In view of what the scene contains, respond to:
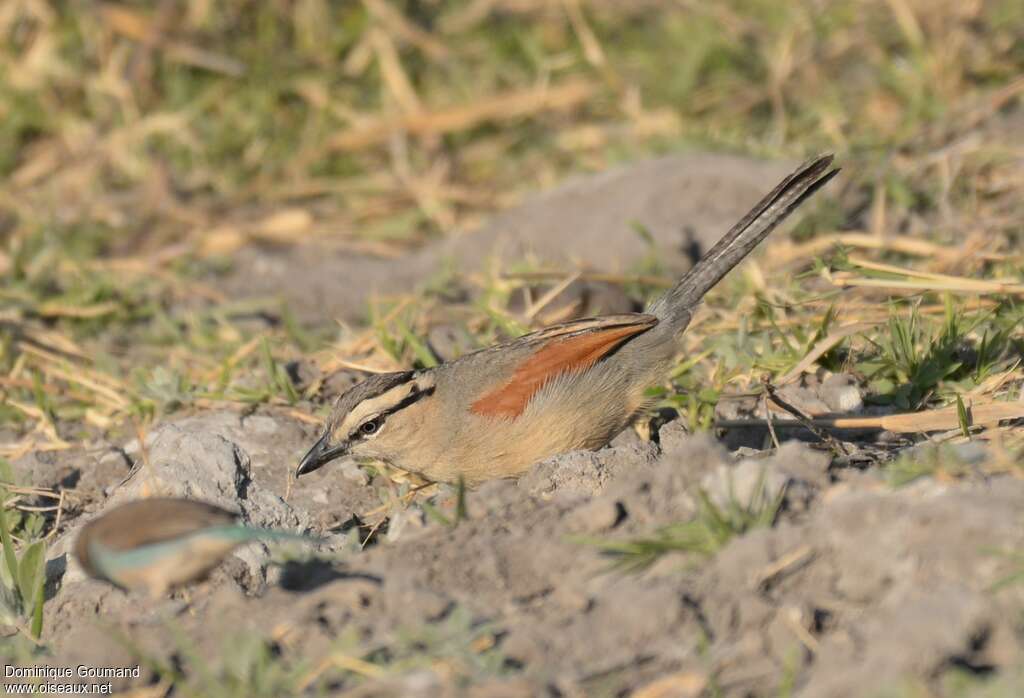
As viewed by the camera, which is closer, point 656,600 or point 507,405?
point 656,600

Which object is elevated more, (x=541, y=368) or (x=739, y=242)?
(x=739, y=242)

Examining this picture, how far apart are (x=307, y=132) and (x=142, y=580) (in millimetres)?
6290

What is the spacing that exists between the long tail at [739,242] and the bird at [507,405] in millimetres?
73

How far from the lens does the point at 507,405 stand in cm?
511

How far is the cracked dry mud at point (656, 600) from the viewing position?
3195 millimetres

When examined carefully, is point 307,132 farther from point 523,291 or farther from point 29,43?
point 523,291

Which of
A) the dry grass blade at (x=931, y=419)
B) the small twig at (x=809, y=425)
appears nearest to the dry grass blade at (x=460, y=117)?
the small twig at (x=809, y=425)

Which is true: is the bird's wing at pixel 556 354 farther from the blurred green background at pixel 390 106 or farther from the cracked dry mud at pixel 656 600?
the blurred green background at pixel 390 106

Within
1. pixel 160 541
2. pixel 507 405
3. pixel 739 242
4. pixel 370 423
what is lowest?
pixel 370 423

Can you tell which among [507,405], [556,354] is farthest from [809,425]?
[507,405]

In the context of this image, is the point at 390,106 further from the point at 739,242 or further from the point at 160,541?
the point at 160,541

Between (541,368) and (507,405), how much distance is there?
7.9 inches

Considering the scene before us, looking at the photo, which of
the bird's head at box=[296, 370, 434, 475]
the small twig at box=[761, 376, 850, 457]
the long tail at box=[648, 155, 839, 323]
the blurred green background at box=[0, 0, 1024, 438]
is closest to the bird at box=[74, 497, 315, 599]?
the bird's head at box=[296, 370, 434, 475]

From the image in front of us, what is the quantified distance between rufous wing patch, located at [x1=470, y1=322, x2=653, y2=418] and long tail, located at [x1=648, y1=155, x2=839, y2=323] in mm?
425
